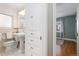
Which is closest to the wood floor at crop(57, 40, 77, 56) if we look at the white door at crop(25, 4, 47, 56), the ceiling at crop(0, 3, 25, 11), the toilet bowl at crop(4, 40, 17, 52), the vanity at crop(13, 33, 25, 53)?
the white door at crop(25, 4, 47, 56)

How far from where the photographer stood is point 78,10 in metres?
1.11

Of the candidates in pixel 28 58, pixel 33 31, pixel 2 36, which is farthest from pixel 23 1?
pixel 28 58

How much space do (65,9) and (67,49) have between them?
0.51 metres

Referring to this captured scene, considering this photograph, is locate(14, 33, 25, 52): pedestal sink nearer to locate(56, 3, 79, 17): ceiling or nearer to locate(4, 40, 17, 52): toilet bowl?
locate(4, 40, 17, 52): toilet bowl

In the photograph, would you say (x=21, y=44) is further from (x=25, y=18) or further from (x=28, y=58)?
(x=25, y=18)

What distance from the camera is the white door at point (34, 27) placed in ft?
3.75

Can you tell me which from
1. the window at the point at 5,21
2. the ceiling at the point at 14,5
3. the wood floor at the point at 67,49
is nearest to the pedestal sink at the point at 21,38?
the window at the point at 5,21

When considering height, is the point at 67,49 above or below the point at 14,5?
below

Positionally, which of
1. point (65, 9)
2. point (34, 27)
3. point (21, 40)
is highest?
point (65, 9)

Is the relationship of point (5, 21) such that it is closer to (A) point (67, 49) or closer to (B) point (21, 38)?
(B) point (21, 38)

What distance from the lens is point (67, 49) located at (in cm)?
114

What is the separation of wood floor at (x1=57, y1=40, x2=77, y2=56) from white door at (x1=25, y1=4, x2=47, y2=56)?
0.26 m

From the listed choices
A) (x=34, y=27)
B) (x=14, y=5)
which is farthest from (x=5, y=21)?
(x=34, y=27)

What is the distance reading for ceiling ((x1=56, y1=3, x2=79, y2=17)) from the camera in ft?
3.65
